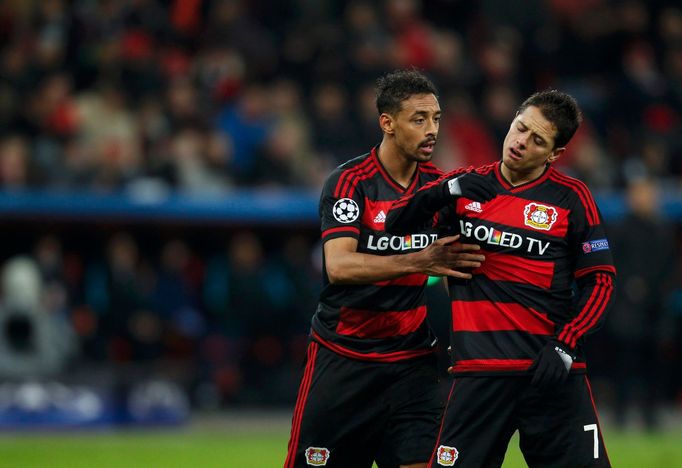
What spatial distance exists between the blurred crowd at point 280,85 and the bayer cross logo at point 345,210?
7.97 metres

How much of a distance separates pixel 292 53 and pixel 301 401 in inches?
398

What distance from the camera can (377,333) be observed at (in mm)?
6531

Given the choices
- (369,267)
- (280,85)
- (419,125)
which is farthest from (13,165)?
(369,267)

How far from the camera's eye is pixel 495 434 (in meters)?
6.01

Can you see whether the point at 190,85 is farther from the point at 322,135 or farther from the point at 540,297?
the point at 540,297

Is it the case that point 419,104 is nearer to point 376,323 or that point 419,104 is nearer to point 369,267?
point 369,267

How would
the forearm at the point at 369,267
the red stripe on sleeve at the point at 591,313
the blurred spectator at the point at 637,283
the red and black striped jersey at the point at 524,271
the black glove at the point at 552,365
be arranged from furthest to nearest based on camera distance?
1. the blurred spectator at the point at 637,283
2. the forearm at the point at 369,267
3. the red and black striped jersey at the point at 524,271
4. the red stripe on sleeve at the point at 591,313
5. the black glove at the point at 552,365

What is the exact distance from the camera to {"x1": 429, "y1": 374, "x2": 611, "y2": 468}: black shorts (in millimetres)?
5953

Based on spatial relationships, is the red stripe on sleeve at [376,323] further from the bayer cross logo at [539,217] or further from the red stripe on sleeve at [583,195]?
the red stripe on sleeve at [583,195]

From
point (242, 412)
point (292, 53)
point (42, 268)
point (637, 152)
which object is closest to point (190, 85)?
point (292, 53)

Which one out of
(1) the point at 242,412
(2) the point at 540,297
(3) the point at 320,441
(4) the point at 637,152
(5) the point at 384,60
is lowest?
(1) the point at 242,412

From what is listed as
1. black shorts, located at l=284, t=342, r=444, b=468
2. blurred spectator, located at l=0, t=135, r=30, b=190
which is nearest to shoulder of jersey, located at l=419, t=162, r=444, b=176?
black shorts, located at l=284, t=342, r=444, b=468

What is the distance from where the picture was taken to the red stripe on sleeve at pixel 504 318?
6062 millimetres

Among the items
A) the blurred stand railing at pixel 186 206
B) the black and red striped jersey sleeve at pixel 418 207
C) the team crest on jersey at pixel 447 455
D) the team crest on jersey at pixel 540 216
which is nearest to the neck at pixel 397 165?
the black and red striped jersey sleeve at pixel 418 207
